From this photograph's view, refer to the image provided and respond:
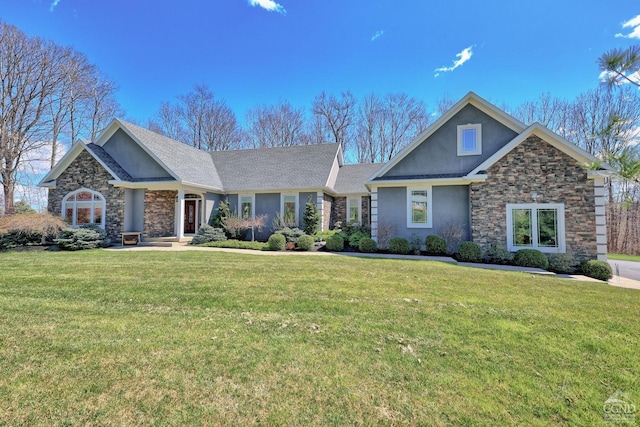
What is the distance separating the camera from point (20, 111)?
20.6 meters

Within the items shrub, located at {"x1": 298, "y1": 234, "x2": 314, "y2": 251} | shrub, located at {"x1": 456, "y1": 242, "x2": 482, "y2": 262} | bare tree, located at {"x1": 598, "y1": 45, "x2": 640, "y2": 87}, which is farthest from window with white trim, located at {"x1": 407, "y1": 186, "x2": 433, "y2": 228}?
bare tree, located at {"x1": 598, "y1": 45, "x2": 640, "y2": 87}

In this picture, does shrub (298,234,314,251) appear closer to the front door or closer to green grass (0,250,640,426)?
green grass (0,250,640,426)

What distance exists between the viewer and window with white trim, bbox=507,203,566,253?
35.8 feet

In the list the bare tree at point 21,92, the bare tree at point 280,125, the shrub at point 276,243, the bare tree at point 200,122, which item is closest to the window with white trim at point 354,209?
the shrub at point 276,243

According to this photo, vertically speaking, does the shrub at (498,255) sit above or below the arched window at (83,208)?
below

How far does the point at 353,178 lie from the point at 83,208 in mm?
16066

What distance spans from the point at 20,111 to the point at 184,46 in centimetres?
1324

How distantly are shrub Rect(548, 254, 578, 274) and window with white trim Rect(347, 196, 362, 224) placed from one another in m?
10.5

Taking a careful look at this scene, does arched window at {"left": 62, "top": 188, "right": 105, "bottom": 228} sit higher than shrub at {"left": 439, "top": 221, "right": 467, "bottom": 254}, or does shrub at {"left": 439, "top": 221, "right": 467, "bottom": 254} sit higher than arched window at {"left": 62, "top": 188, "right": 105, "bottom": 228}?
arched window at {"left": 62, "top": 188, "right": 105, "bottom": 228}

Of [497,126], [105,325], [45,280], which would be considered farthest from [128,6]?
[497,126]

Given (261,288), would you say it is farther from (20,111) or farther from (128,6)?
(20,111)

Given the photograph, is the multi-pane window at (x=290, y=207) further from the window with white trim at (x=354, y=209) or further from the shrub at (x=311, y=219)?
the window with white trim at (x=354, y=209)
